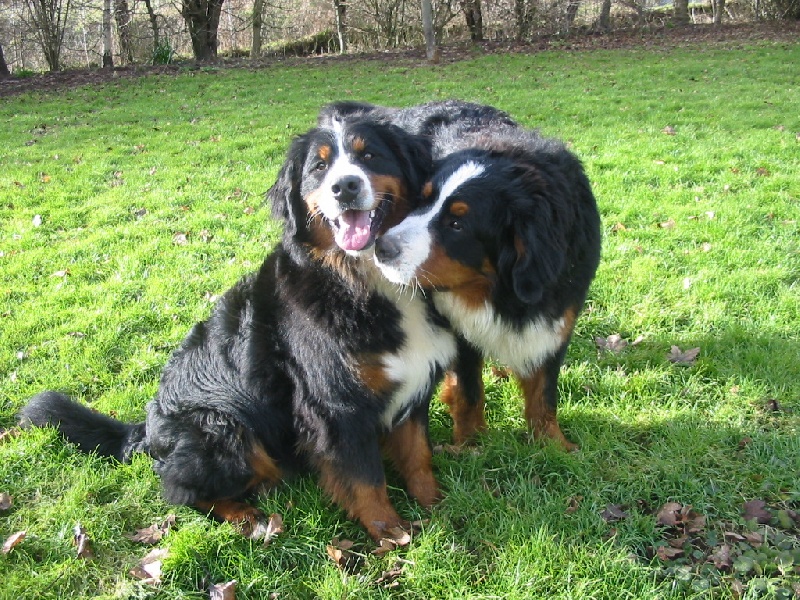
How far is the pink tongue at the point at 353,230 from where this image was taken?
8.71ft

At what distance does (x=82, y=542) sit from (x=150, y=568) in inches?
15.2

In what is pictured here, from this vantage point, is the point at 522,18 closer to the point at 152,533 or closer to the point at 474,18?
the point at 474,18

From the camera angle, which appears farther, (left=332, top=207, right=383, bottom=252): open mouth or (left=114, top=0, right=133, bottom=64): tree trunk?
(left=114, top=0, right=133, bottom=64): tree trunk

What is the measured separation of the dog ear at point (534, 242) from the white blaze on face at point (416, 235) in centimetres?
25

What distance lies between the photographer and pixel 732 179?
6469 mm

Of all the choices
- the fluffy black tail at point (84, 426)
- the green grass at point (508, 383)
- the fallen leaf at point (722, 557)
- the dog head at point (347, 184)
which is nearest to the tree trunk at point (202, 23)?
the green grass at point (508, 383)

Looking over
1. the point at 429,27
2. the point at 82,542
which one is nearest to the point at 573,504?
the point at 82,542

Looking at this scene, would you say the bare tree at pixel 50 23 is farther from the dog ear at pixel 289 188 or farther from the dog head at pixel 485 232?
the dog head at pixel 485 232

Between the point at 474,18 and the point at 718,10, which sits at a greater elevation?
the point at 474,18

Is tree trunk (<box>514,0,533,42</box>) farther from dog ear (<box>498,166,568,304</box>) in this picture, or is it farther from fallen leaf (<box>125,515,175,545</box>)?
fallen leaf (<box>125,515,175,545</box>)

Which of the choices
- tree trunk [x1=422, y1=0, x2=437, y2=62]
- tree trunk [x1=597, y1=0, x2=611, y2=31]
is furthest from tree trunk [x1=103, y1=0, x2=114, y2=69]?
tree trunk [x1=597, y1=0, x2=611, y2=31]

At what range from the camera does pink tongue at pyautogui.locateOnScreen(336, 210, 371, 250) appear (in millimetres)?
2656

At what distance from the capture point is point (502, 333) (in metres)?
2.96

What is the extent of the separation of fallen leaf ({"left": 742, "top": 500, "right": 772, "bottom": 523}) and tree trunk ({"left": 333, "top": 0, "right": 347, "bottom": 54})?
20741 mm
